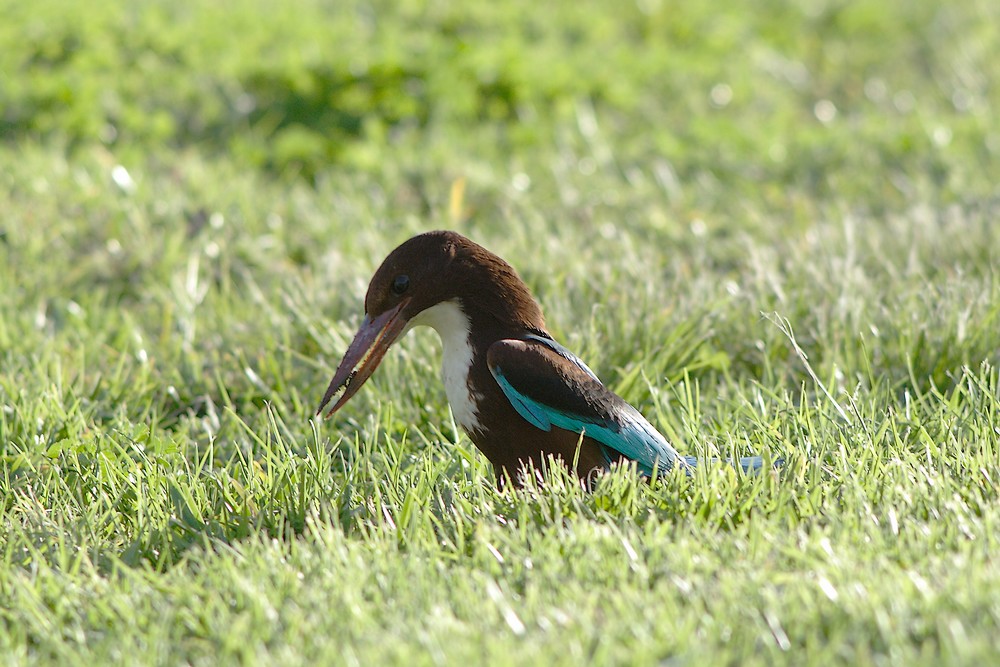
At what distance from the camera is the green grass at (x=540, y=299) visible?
223 centimetres

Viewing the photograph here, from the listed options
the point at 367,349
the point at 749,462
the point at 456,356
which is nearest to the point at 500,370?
the point at 456,356

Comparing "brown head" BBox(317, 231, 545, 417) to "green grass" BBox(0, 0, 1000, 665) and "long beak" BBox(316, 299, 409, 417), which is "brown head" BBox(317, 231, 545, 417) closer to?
"long beak" BBox(316, 299, 409, 417)

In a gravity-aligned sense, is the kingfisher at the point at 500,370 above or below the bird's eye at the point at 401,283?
below

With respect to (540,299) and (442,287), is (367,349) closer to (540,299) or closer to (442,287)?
(442,287)

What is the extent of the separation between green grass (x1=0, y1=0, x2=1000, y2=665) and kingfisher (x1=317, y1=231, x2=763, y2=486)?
0.54ft

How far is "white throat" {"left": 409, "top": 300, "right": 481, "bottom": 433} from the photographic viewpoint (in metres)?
2.91

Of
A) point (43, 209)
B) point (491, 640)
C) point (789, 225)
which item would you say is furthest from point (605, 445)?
point (43, 209)

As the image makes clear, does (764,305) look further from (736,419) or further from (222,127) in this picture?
(222,127)

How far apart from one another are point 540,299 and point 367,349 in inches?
43.9

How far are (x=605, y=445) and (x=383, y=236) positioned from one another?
2.08 metres

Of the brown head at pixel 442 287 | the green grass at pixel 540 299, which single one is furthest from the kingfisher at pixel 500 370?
the green grass at pixel 540 299

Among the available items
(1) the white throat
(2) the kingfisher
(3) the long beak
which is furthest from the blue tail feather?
(3) the long beak

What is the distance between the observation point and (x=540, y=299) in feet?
13.4

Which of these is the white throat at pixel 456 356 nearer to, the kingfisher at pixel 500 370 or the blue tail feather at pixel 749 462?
the kingfisher at pixel 500 370
